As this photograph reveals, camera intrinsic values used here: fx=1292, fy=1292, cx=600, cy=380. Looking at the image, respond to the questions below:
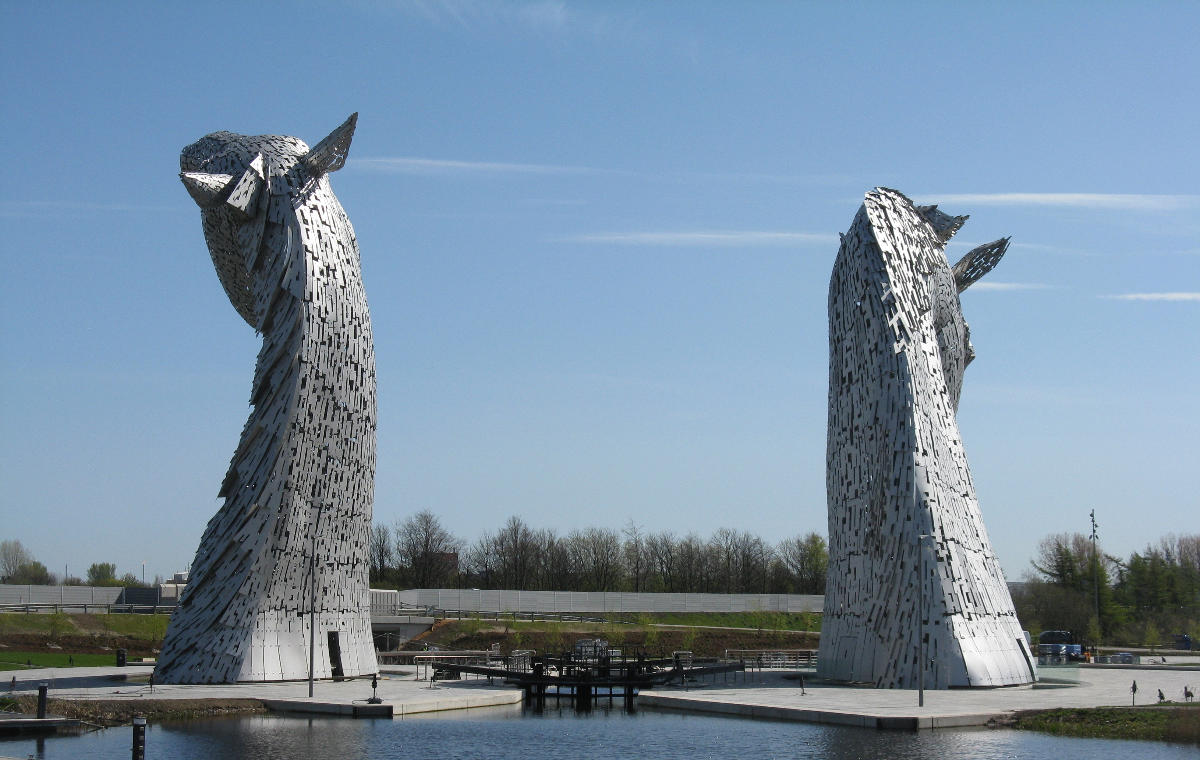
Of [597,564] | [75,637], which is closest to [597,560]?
[597,564]

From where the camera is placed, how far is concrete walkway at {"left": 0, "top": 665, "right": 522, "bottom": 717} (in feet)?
75.8

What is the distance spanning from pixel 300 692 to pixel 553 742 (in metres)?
6.96

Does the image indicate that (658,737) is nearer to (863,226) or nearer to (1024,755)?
(1024,755)

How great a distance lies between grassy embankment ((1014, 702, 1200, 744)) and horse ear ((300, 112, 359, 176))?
59.6ft

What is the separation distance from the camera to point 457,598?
5403 cm

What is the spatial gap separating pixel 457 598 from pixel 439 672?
22.8 metres

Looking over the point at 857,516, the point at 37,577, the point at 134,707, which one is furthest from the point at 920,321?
the point at 37,577

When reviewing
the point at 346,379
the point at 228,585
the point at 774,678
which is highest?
the point at 346,379

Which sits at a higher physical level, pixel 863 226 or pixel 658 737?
pixel 863 226

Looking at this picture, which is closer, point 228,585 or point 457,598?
point 228,585

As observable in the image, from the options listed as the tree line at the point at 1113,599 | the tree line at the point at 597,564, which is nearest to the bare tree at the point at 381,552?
the tree line at the point at 597,564

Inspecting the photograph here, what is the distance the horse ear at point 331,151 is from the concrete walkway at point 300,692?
11.3 metres

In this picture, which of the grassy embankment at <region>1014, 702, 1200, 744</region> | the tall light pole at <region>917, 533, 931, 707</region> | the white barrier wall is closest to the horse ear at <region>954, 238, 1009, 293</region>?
the tall light pole at <region>917, 533, 931, 707</region>

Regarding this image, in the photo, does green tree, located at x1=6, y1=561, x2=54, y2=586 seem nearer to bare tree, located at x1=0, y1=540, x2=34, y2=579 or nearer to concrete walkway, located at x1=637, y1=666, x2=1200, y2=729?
bare tree, located at x1=0, y1=540, x2=34, y2=579
